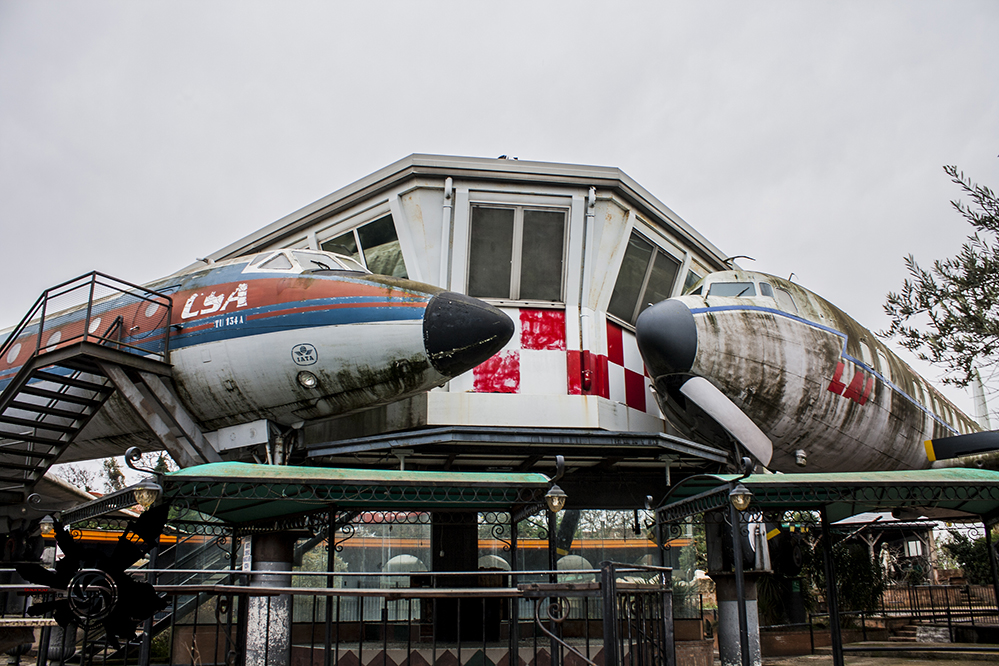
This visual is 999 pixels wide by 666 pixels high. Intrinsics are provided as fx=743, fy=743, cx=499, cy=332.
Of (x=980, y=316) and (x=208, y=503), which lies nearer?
(x=980, y=316)

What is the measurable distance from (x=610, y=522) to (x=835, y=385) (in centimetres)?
646

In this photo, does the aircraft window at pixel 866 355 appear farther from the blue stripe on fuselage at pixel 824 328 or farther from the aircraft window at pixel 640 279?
the aircraft window at pixel 640 279

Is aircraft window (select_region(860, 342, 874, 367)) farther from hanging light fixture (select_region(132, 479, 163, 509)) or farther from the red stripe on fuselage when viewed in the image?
hanging light fixture (select_region(132, 479, 163, 509))

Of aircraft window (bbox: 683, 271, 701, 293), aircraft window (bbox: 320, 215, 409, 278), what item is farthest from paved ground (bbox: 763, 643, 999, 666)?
aircraft window (bbox: 320, 215, 409, 278)

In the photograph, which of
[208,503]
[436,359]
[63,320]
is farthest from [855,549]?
[63,320]

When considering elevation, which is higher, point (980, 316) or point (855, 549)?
point (980, 316)

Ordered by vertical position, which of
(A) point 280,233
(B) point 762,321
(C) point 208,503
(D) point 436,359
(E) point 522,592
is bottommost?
(E) point 522,592

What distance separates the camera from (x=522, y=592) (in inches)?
291

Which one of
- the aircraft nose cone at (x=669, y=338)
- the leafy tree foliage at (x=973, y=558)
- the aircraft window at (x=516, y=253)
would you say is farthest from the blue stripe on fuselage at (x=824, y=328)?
the leafy tree foliage at (x=973, y=558)

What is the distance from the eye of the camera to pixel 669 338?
14.5 meters

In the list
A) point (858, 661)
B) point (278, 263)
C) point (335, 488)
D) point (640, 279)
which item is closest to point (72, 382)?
point (278, 263)

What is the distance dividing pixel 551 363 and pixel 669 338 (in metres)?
2.85

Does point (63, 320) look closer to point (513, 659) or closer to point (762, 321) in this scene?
point (513, 659)

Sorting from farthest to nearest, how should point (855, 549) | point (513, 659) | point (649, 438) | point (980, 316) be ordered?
point (855, 549), point (649, 438), point (980, 316), point (513, 659)
